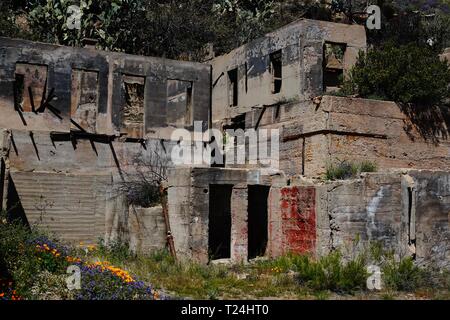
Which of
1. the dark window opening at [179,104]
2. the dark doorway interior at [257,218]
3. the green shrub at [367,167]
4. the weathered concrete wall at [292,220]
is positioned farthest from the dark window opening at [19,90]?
the green shrub at [367,167]

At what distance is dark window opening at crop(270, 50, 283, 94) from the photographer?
21558 millimetres

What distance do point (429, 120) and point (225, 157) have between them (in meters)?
6.80

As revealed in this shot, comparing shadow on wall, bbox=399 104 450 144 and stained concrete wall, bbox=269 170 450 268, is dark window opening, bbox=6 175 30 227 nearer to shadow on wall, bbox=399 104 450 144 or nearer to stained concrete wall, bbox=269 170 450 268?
stained concrete wall, bbox=269 170 450 268

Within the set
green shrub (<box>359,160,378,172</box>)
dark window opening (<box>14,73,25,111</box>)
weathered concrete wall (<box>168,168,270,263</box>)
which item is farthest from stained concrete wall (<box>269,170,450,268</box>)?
dark window opening (<box>14,73,25,111</box>)

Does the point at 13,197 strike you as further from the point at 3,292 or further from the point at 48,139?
the point at 3,292

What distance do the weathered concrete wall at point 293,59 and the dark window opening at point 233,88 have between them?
0.58 m

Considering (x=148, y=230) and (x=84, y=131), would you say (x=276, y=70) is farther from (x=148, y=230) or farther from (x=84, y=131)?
(x=148, y=230)

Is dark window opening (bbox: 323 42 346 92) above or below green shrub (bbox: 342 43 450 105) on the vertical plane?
above

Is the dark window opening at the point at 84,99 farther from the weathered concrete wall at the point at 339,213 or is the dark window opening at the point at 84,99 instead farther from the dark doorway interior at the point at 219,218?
the weathered concrete wall at the point at 339,213

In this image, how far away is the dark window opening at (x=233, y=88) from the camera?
78.9 ft

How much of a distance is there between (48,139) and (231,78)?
8.79m

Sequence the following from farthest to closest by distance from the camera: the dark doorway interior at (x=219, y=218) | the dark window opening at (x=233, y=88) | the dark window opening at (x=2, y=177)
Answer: the dark window opening at (x=233, y=88)
the dark doorway interior at (x=219, y=218)
the dark window opening at (x=2, y=177)

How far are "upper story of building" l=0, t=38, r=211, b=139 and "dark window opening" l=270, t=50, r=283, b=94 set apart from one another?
242 cm

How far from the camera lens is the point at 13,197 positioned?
16172 millimetres
